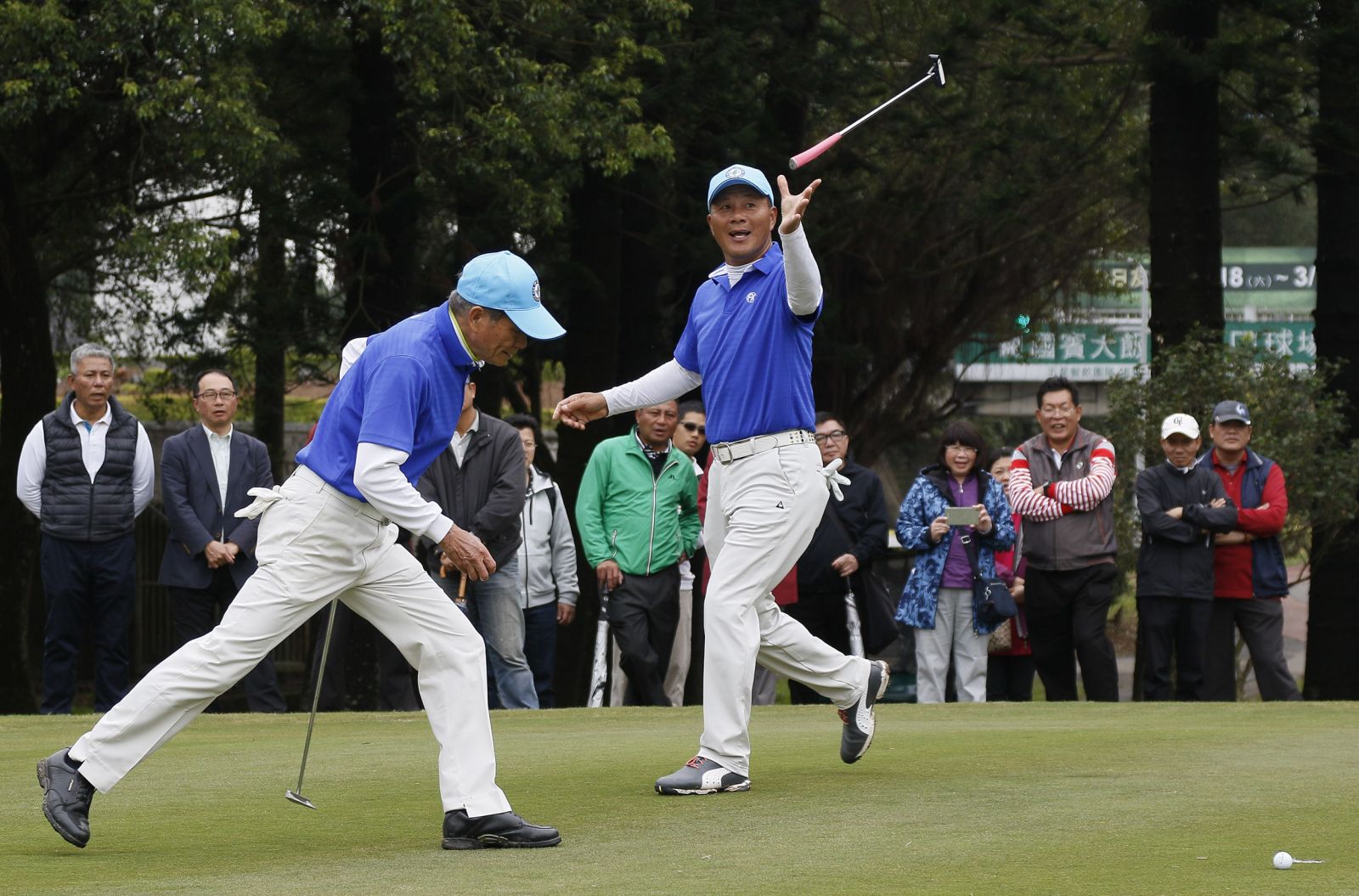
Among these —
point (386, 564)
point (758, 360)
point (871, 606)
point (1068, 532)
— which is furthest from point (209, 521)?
point (386, 564)

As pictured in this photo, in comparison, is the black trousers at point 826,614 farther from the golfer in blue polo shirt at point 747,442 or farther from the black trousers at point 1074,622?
the golfer in blue polo shirt at point 747,442

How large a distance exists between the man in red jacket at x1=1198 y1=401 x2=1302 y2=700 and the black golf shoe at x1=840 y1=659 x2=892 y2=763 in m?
5.35

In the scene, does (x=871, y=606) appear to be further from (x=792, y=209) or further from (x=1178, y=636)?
(x=792, y=209)

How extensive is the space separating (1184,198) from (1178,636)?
5766mm

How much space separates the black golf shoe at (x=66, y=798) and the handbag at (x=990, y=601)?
739 cm

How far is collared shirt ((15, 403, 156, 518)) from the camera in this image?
12.0m

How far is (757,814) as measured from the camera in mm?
6445

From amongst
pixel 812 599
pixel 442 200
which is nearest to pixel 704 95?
pixel 442 200

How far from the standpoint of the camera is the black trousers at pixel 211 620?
38.7ft

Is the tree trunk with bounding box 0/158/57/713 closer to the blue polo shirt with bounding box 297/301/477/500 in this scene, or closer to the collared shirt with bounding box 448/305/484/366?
the blue polo shirt with bounding box 297/301/477/500

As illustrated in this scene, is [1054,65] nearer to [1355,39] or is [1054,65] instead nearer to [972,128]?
[972,128]

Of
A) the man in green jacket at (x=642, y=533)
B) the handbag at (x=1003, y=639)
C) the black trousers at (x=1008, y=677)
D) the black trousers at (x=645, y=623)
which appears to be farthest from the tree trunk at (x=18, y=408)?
the handbag at (x=1003, y=639)

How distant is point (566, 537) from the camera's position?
44.1 feet

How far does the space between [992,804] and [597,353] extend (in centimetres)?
1299
